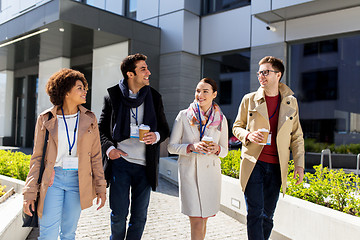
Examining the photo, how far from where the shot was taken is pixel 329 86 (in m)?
9.90

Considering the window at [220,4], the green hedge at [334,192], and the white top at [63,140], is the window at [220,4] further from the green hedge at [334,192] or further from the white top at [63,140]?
the white top at [63,140]

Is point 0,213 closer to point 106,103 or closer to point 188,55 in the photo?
point 106,103

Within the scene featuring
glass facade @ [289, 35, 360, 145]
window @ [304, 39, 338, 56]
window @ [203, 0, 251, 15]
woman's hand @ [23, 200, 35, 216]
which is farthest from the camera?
window @ [203, 0, 251, 15]

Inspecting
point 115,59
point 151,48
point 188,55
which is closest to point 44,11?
point 115,59

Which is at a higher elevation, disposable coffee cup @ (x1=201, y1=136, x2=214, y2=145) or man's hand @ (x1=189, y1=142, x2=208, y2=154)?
disposable coffee cup @ (x1=201, y1=136, x2=214, y2=145)

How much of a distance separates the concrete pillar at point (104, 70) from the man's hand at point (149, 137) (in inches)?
346

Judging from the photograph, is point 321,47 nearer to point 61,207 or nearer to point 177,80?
point 177,80

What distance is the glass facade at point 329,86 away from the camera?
373 inches

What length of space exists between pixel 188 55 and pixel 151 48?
1416 millimetres

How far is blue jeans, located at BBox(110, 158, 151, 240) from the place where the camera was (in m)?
3.01

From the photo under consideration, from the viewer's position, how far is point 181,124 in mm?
3404

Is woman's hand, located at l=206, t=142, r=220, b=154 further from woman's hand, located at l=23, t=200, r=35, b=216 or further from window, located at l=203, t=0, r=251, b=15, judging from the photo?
window, located at l=203, t=0, r=251, b=15

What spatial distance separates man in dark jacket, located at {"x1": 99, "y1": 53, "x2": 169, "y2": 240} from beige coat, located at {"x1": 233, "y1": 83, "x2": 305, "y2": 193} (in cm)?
93

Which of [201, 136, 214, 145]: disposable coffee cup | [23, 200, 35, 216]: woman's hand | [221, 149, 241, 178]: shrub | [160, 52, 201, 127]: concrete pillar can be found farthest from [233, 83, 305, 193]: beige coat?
[160, 52, 201, 127]: concrete pillar
